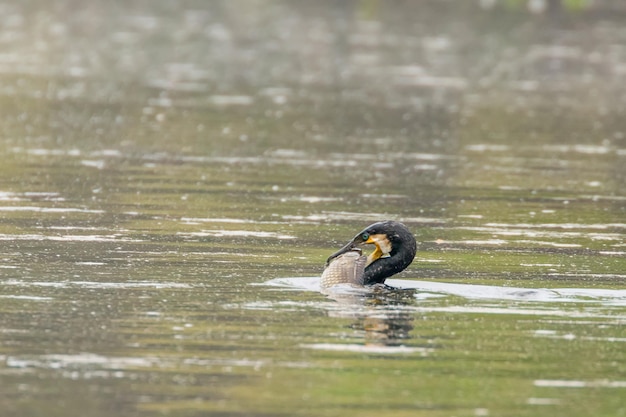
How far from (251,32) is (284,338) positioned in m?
42.0

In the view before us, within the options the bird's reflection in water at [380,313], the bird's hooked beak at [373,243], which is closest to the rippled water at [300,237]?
the bird's reflection in water at [380,313]

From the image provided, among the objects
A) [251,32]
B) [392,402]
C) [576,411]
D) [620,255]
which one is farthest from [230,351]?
[251,32]

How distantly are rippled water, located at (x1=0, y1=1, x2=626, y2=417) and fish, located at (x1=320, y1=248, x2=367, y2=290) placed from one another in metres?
0.16

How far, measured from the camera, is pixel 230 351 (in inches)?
387

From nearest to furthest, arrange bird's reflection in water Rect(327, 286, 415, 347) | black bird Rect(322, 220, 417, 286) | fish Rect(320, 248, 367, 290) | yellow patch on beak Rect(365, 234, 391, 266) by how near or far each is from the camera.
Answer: bird's reflection in water Rect(327, 286, 415, 347) → fish Rect(320, 248, 367, 290) → black bird Rect(322, 220, 417, 286) → yellow patch on beak Rect(365, 234, 391, 266)

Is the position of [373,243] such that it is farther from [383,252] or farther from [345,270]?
[345,270]

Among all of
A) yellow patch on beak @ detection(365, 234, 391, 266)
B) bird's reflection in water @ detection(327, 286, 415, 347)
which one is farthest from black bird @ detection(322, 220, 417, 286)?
bird's reflection in water @ detection(327, 286, 415, 347)

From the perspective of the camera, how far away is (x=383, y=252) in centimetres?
1266

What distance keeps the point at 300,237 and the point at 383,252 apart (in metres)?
2.51

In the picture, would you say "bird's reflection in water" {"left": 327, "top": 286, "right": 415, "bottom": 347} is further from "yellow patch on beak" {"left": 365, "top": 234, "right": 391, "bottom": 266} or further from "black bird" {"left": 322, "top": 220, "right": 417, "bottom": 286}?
"yellow patch on beak" {"left": 365, "top": 234, "right": 391, "bottom": 266}

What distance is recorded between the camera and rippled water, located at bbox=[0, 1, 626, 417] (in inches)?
360

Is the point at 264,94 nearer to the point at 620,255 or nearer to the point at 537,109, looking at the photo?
the point at 537,109

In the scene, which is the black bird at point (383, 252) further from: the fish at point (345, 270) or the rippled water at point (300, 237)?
the rippled water at point (300, 237)

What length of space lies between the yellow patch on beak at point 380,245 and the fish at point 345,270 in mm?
101
